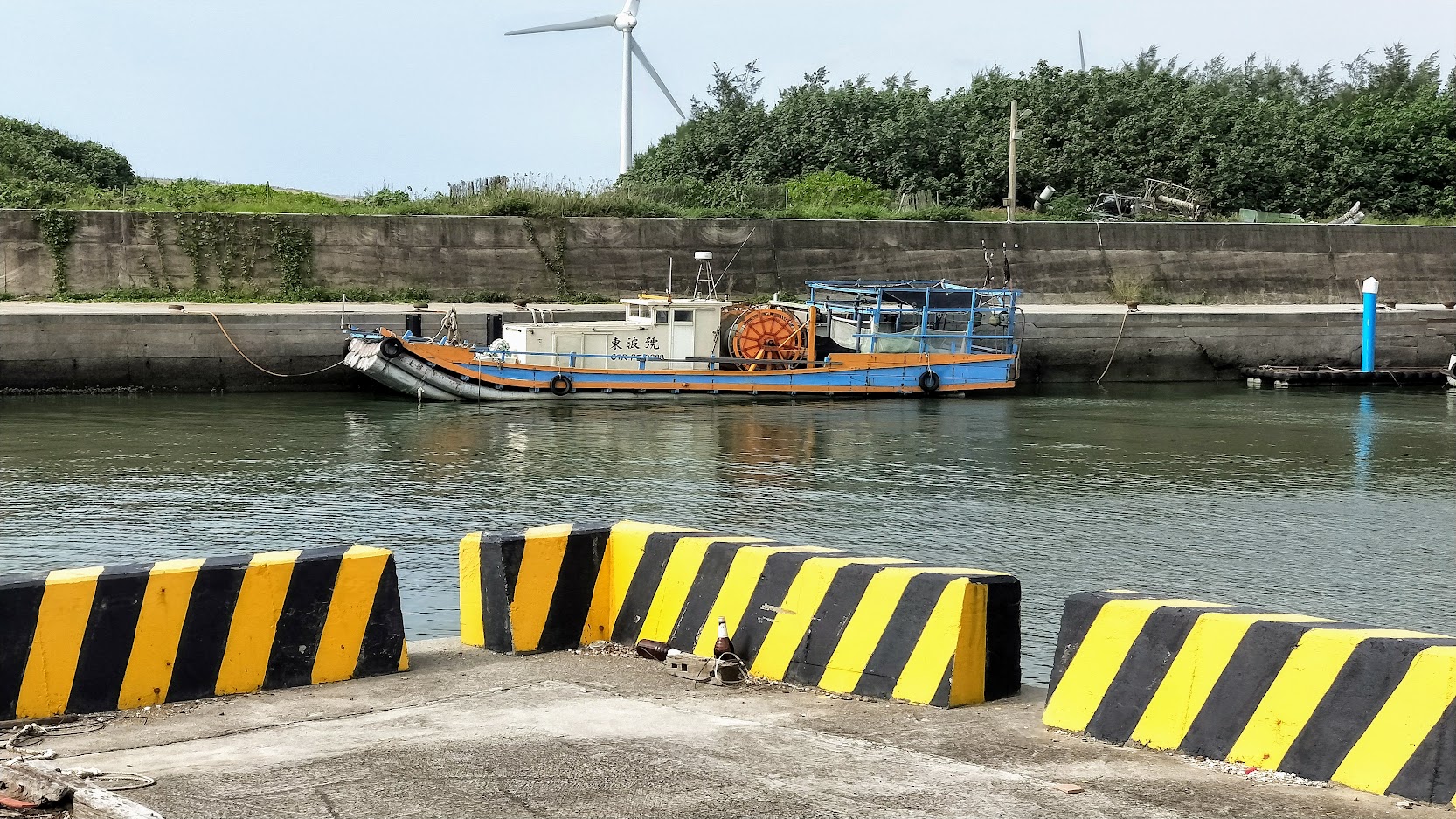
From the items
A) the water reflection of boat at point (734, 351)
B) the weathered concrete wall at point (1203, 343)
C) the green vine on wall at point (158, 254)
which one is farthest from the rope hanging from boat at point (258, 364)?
the weathered concrete wall at point (1203, 343)

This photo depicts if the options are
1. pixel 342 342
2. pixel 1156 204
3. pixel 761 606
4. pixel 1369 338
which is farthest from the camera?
pixel 1156 204

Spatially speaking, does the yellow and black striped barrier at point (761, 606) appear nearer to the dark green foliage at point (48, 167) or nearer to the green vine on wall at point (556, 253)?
the green vine on wall at point (556, 253)

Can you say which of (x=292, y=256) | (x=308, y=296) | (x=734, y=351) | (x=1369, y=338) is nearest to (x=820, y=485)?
(x=734, y=351)

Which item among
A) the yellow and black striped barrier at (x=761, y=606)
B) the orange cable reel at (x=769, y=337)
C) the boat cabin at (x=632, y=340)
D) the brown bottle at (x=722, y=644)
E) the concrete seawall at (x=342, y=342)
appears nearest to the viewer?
the yellow and black striped barrier at (x=761, y=606)

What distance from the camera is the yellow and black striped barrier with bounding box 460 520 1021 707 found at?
5.97m

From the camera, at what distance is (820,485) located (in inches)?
673

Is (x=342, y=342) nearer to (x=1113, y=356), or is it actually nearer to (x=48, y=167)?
(x=48, y=167)

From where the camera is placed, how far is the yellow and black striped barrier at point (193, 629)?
18.7ft

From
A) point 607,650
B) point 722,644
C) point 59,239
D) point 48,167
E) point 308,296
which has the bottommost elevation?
point 607,650

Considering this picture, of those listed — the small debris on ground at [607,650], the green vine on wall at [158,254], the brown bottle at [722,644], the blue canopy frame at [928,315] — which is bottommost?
the small debris on ground at [607,650]

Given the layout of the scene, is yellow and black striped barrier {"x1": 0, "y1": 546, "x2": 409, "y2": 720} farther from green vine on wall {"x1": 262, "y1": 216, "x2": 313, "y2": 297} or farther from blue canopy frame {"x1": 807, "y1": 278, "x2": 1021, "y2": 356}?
green vine on wall {"x1": 262, "y1": 216, "x2": 313, "y2": 297}

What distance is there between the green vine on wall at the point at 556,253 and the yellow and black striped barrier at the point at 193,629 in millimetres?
25245

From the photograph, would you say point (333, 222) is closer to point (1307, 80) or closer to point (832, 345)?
point (832, 345)

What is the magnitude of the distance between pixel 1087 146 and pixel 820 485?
28630mm
